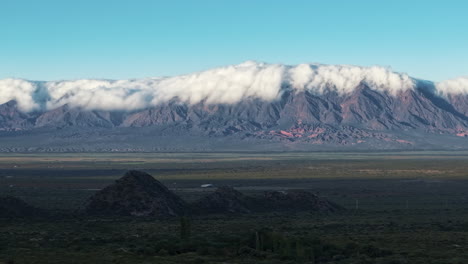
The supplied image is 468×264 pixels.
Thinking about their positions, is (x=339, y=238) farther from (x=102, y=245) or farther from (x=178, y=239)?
(x=102, y=245)

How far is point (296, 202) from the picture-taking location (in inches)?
3792

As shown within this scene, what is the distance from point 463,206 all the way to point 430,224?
27.0 m

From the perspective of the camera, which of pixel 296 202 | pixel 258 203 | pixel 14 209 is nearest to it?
pixel 14 209

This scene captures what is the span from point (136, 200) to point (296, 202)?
2032cm

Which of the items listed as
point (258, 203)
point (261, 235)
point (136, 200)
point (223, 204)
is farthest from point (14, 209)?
point (261, 235)

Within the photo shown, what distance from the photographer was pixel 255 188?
13725 centimetres

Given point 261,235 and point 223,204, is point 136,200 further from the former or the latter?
point 261,235

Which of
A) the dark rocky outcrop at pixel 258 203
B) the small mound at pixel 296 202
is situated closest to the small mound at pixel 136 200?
the dark rocky outcrop at pixel 258 203

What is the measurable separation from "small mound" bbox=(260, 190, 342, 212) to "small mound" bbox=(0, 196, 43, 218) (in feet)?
89.4

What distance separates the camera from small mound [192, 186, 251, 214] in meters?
89.8

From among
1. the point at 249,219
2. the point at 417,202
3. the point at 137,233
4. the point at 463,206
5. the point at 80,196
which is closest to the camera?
the point at 137,233

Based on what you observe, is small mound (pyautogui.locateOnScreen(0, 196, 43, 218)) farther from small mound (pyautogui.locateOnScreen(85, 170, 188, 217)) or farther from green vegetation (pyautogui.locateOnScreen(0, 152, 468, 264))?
small mound (pyautogui.locateOnScreen(85, 170, 188, 217))

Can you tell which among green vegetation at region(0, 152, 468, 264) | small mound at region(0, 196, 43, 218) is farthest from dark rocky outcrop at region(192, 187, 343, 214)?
small mound at region(0, 196, 43, 218)

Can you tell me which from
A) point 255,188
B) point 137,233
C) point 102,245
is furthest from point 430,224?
point 255,188
